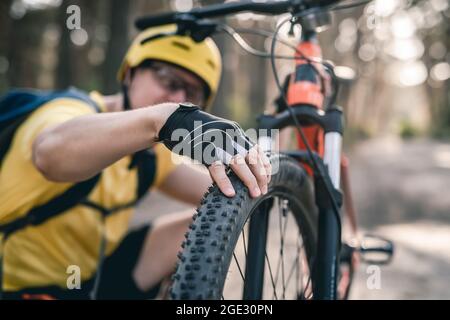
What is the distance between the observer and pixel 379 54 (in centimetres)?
2911

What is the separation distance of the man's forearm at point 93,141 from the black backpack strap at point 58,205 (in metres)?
0.27

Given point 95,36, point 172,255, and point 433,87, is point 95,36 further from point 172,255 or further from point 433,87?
point 433,87

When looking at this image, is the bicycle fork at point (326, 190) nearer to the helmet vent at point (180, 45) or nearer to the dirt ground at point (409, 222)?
the helmet vent at point (180, 45)

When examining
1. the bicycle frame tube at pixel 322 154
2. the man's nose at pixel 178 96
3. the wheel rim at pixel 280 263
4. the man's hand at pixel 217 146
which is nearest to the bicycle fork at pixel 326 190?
the bicycle frame tube at pixel 322 154

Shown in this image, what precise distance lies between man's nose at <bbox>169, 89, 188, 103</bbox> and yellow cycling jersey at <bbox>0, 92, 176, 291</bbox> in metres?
0.34

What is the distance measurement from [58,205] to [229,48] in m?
7.84

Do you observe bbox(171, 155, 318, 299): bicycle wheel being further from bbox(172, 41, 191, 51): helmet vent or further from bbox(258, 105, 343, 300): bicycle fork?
bbox(172, 41, 191, 51): helmet vent

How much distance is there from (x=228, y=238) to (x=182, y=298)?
16cm

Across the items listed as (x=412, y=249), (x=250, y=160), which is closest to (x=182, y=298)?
(x=250, y=160)

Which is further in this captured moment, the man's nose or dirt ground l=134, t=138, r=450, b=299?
dirt ground l=134, t=138, r=450, b=299

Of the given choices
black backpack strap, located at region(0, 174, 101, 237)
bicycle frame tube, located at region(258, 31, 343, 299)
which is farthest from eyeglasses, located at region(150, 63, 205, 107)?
bicycle frame tube, located at region(258, 31, 343, 299)

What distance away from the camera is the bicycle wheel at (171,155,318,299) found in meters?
0.99


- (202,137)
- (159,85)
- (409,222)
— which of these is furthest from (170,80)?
(409,222)

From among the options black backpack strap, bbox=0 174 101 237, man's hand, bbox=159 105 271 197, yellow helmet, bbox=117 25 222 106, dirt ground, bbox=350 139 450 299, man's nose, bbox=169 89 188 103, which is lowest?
dirt ground, bbox=350 139 450 299
